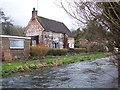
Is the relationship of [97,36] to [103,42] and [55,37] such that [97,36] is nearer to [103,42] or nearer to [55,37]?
[103,42]

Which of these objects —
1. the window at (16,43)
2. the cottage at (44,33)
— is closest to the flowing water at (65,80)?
the window at (16,43)

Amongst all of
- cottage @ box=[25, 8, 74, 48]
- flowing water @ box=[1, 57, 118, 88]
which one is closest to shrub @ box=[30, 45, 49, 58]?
flowing water @ box=[1, 57, 118, 88]

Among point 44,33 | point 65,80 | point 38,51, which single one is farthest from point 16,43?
point 44,33

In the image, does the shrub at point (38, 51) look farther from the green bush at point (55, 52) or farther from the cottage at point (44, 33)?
the cottage at point (44, 33)

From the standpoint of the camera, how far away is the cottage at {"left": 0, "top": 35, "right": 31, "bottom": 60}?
1529cm

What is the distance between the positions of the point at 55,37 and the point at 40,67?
18.9 metres

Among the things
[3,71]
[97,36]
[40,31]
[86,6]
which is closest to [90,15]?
[86,6]

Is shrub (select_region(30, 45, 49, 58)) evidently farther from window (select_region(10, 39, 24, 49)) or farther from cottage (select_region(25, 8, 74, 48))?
cottage (select_region(25, 8, 74, 48))

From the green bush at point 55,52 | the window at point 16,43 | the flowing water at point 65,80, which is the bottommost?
the flowing water at point 65,80

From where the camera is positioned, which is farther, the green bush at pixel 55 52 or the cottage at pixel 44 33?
the cottage at pixel 44 33

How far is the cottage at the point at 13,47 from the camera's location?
15290mm

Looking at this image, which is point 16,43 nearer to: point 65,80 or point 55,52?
point 55,52

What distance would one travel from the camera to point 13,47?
16.7 m

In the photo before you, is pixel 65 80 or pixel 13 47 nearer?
pixel 65 80
